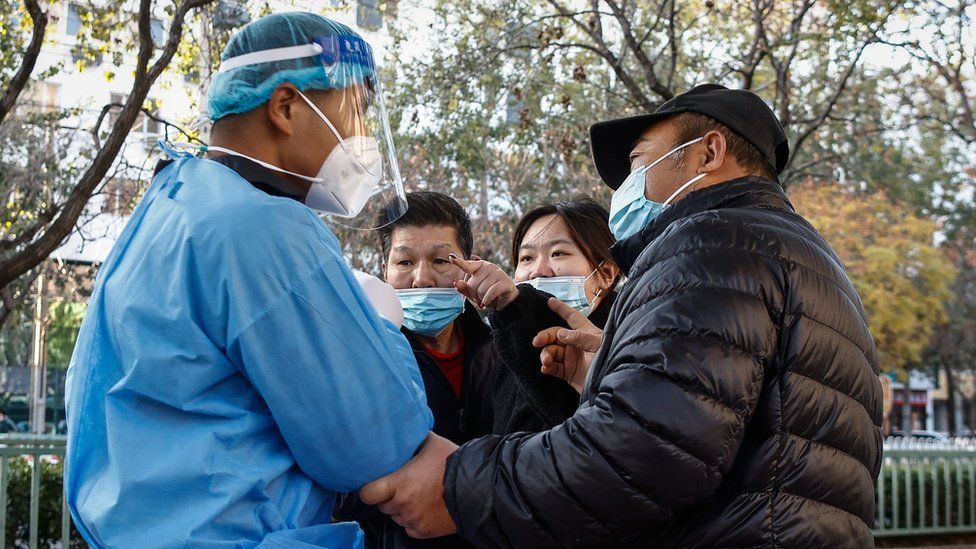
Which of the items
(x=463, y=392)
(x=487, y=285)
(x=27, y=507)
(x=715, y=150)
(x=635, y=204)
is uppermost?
(x=715, y=150)

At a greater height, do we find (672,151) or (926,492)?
(672,151)

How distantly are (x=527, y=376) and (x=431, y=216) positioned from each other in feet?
3.18

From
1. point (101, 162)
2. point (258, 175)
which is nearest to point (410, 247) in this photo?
point (258, 175)

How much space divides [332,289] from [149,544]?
0.57m

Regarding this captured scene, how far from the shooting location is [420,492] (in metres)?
2.13

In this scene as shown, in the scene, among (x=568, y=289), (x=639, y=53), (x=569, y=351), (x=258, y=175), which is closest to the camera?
(x=258, y=175)

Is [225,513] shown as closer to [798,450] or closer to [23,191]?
[798,450]

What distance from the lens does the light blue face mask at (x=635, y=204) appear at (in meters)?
2.61

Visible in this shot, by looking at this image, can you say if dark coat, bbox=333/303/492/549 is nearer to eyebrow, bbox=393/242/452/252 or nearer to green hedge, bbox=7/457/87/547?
eyebrow, bbox=393/242/452/252

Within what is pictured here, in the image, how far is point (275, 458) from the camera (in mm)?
1939

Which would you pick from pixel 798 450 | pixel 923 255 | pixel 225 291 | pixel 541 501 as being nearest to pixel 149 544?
pixel 225 291

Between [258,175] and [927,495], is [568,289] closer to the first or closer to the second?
[258,175]

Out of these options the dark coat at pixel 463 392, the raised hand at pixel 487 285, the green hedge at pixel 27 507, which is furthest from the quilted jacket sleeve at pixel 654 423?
the green hedge at pixel 27 507

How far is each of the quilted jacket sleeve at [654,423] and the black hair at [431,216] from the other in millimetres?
1826
